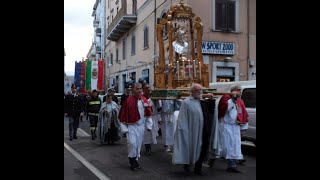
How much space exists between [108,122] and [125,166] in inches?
142

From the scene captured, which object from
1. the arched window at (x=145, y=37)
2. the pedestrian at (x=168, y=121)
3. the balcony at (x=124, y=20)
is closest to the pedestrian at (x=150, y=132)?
the pedestrian at (x=168, y=121)

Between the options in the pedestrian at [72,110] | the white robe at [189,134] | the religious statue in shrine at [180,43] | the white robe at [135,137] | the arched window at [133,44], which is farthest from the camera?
the arched window at [133,44]

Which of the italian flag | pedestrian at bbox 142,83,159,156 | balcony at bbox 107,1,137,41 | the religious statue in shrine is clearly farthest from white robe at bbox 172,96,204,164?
balcony at bbox 107,1,137,41

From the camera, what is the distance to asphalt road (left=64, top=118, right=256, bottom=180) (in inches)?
294

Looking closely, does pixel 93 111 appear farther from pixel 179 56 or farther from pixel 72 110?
pixel 179 56

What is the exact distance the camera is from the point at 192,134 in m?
7.63

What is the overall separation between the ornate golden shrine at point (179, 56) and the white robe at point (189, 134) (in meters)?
2.97

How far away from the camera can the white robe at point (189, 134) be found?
755 cm

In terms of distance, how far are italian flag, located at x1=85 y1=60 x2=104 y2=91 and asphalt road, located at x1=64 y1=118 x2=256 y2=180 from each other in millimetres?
12167

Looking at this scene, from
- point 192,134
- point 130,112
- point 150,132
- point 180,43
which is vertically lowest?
point 150,132

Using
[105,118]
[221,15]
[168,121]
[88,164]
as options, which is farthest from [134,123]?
[221,15]

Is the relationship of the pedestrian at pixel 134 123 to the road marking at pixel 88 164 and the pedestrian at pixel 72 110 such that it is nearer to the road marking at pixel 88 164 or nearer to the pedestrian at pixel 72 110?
the road marking at pixel 88 164

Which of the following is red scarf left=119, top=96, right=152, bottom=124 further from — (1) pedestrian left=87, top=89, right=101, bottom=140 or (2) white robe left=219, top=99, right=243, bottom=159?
(1) pedestrian left=87, top=89, right=101, bottom=140
